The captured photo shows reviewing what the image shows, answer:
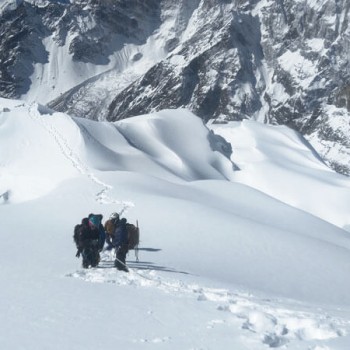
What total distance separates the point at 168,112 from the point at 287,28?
12249cm

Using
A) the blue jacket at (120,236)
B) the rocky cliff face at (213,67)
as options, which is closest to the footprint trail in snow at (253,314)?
the blue jacket at (120,236)

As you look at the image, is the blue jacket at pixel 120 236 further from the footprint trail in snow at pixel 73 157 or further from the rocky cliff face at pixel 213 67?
the rocky cliff face at pixel 213 67

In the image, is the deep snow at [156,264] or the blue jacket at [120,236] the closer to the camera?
the deep snow at [156,264]

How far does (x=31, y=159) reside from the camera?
129 ft

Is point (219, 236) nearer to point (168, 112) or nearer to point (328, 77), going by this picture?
point (168, 112)

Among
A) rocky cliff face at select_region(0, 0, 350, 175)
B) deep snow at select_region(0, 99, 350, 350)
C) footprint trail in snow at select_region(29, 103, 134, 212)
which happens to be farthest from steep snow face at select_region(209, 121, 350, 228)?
rocky cliff face at select_region(0, 0, 350, 175)

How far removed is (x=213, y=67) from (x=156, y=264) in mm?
155416

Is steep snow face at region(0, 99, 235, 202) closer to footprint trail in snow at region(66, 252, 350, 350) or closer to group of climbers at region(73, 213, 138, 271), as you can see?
group of climbers at region(73, 213, 138, 271)

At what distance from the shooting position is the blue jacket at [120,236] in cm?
1333

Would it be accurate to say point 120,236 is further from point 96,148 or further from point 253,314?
point 96,148

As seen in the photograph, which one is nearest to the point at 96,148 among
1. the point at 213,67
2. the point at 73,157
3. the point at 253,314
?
the point at 73,157

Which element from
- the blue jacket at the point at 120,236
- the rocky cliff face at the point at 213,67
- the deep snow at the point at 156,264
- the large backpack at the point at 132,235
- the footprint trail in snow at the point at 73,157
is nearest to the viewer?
the deep snow at the point at 156,264

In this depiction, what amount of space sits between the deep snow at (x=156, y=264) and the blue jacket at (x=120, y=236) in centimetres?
58

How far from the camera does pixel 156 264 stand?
1438 centimetres
